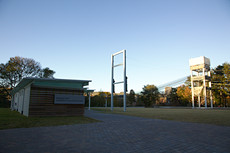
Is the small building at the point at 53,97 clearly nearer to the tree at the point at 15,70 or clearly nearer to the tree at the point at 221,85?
the tree at the point at 15,70

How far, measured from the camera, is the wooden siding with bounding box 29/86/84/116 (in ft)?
39.6


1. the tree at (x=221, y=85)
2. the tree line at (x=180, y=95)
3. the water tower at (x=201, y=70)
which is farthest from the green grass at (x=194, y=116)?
the tree line at (x=180, y=95)

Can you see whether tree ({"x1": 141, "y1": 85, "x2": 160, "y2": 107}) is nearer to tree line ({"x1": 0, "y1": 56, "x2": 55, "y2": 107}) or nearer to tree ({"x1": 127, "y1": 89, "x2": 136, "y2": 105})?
tree ({"x1": 127, "y1": 89, "x2": 136, "y2": 105})

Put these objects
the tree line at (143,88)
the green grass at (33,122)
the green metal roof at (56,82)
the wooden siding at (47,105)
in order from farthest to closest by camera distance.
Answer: the tree line at (143,88) < the green metal roof at (56,82) < the wooden siding at (47,105) < the green grass at (33,122)

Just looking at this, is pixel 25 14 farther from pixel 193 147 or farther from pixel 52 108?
pixel 193 147

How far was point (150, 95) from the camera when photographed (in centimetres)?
5403

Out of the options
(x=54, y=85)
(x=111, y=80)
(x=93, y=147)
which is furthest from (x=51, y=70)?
(x=93, y=147)

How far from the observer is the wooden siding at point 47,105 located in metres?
12.1

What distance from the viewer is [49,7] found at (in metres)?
12.0

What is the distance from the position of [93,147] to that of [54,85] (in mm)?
10441

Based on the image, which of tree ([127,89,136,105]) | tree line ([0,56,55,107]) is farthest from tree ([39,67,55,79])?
tree ([127,89,136,105])

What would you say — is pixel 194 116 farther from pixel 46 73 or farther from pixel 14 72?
pixel 46 73

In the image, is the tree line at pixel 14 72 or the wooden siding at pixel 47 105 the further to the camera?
the tree line at pixel 14 72

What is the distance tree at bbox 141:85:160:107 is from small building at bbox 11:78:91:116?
141 feet
